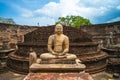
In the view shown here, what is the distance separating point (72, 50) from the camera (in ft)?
29.7

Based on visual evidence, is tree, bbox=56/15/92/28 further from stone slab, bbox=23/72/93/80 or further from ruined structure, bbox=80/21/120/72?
stone slab, bbox=23/72/93/80

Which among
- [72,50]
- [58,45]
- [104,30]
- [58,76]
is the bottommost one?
[58,76]

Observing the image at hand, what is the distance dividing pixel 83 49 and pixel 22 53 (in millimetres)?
3701

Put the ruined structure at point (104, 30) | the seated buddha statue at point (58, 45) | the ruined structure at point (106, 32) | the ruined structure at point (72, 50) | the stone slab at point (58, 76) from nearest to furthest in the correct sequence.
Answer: the stone slab at point (58, 76)
the seated buddha statue at point (58, 45)
the ruined structure at point (72, 50)
the ruined structure at point (106, 32)
the ruined structure at point (104, 30)

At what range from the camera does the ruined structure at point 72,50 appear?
8.69m

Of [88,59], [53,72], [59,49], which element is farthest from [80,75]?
[88,59]

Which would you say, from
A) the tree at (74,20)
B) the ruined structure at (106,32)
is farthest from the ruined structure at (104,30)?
the tree at (74,20)

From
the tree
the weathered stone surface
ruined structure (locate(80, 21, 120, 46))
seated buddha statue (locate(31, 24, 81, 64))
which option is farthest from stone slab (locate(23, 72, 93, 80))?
the tree

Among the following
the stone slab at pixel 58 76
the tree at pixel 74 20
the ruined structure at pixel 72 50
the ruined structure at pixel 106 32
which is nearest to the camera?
the stone slab at pixel 58 76

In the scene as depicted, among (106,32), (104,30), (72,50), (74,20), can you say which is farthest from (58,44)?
(74,20)

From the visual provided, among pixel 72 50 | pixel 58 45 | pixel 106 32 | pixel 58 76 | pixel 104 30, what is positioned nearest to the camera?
pixel 58 76

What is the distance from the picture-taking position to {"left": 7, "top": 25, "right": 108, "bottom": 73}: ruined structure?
8.69 meters

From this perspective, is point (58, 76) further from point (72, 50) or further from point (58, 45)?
point (72, 50)

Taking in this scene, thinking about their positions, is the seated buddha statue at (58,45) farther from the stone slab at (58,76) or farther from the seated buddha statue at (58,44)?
the stone slab at (58,76)
